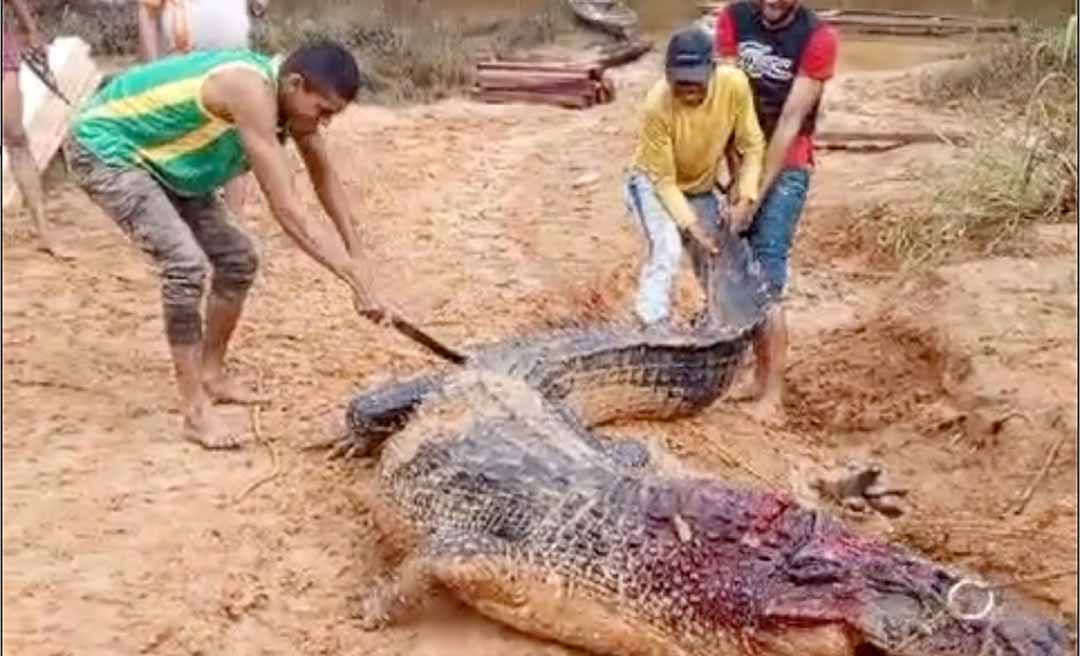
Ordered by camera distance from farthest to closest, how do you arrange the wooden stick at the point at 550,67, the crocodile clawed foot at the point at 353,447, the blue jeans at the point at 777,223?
the wooden stick at the point at 550,67 → the blue jeans at the point at 777,223 → the crocodile clawed foot at the point at 353,447

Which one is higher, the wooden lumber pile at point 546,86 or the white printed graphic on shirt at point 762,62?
the white printed graphic on shirt at point 762,62

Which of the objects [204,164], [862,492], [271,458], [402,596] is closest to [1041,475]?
[862,492]

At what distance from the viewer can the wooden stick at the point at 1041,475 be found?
5.52m

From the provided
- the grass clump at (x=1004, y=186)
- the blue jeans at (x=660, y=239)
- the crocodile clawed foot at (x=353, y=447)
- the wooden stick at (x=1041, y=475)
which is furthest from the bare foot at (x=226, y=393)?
the grass clump at (x=1004, y=186)

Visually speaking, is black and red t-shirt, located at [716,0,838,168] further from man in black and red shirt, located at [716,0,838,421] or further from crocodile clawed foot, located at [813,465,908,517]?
crocodile clawed foot, located at [813,465,908,517]

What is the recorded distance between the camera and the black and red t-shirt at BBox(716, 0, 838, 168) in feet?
19.6

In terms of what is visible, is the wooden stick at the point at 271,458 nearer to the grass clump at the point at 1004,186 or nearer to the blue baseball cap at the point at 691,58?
the blue baseball cap at the point at 691,58

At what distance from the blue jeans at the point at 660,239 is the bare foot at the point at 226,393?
3.97 feet

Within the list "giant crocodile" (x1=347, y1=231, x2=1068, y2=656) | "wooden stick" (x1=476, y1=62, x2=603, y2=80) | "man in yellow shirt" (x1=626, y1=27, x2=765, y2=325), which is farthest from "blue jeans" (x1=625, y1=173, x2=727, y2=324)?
"wooden stick" (x1=476, y1=62, x2=603, y2=80)

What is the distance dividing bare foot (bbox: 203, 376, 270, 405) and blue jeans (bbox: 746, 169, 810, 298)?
1.58 m

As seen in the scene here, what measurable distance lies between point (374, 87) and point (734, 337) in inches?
244

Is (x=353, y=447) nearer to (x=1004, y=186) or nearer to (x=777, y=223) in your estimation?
(x=777, y=223)

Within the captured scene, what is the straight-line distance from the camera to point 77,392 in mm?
6215

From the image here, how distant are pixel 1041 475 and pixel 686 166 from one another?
1368 mm
